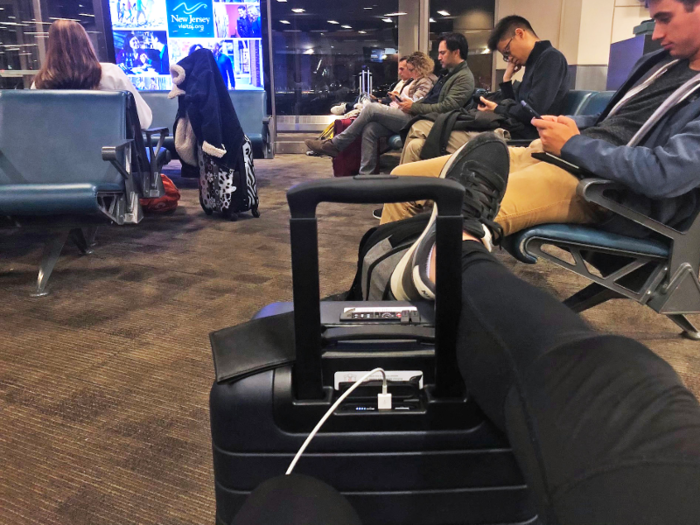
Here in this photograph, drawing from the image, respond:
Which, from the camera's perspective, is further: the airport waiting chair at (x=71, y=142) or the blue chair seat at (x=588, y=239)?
the airport waiting chair at (x=71, y=142)

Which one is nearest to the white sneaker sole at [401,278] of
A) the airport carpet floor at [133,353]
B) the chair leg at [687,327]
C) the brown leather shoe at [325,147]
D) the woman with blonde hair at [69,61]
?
the airport carpet floor at [133,353]

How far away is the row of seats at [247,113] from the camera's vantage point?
470 centimetres

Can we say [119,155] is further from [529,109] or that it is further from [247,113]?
[247,113]

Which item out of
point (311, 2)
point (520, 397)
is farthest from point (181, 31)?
point (520, 397)

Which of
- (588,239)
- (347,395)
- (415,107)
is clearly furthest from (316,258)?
(415,107)

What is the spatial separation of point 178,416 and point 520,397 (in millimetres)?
967

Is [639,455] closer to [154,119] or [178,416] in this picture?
[178,416]

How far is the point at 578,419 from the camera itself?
466mm

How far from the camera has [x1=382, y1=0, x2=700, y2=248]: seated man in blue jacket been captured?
1288 millimetres

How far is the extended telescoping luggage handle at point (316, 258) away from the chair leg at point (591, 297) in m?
1.04

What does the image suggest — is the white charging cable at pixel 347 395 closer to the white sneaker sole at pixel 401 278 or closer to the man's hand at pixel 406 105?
the white sneaker sole at pixel 401 278

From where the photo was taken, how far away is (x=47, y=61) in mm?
2865

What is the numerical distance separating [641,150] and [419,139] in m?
1.92

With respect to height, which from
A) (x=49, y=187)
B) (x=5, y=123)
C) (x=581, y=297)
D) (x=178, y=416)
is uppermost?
(x=5, y=123)
